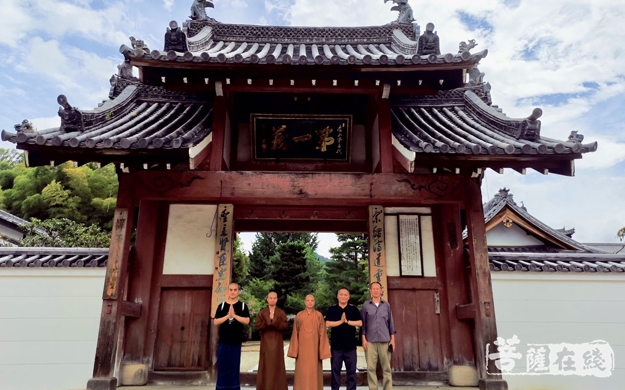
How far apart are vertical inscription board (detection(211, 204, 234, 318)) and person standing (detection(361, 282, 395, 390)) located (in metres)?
2.64

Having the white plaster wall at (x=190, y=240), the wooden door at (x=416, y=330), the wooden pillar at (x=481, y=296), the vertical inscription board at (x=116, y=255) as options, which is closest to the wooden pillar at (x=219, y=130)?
the white plaster wall at (x=190, y=240)

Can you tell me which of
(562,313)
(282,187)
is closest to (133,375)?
(282,187)

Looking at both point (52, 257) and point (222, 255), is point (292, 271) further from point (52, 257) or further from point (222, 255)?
point (52, 257)

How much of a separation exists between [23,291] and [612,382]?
34.7 feet

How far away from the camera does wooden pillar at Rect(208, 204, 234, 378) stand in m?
6.90

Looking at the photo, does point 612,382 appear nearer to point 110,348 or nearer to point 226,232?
point 226,232

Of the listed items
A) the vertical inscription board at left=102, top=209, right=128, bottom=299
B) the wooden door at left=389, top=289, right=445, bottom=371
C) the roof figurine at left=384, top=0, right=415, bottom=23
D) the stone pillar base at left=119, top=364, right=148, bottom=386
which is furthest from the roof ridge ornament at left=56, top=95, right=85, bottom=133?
the roof figurine at left=384, top=0, right=415, bottom=23

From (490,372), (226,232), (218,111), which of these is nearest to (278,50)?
(218,111)

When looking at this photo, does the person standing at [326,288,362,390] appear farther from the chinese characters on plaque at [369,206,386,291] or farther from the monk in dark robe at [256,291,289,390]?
the chinese characters on plaque at [369,206,386,291]

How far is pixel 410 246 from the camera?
7570 mm

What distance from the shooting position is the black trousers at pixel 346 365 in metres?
5.84

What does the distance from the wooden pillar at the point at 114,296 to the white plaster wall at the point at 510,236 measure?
13278mm

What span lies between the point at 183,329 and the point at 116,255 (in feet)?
6.28

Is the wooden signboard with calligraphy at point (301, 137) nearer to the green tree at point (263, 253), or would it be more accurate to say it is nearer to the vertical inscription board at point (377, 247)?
the vertical inscription board at point (377, 247)
